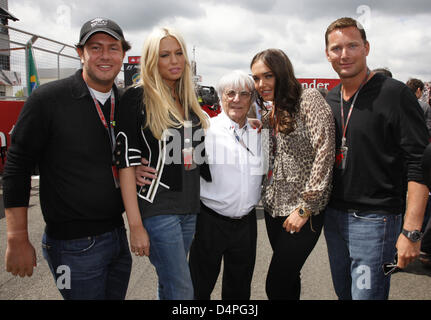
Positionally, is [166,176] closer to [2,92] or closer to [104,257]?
[104,257]

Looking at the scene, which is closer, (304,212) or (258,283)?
(304,212)

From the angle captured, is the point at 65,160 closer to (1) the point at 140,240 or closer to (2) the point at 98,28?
(1) the point at 140,240

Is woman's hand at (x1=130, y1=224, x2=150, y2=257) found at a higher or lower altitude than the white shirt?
lower

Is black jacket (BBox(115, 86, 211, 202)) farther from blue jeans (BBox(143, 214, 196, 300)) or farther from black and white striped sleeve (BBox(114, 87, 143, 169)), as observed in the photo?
blue jeans (BBox(143, 214, 196, 300))

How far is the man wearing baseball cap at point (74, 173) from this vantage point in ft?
5.24

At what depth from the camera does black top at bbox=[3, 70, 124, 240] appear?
159 cm

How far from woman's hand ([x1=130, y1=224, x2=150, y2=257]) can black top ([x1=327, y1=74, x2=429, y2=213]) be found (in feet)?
3.99

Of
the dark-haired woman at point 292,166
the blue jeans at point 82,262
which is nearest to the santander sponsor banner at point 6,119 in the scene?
the blue jeans at point 82,262

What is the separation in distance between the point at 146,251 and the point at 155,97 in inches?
32.8

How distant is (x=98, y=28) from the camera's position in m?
1.75

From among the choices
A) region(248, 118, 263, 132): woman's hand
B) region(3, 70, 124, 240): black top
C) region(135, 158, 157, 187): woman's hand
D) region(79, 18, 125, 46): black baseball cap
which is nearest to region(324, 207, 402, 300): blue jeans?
region(248, 118, 263, 132): woman's hand

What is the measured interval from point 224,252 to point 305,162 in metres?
0.87

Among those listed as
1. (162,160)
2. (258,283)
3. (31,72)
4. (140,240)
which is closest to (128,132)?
(162,160)

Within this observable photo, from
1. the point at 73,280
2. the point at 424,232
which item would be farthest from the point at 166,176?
the point at 424,232
